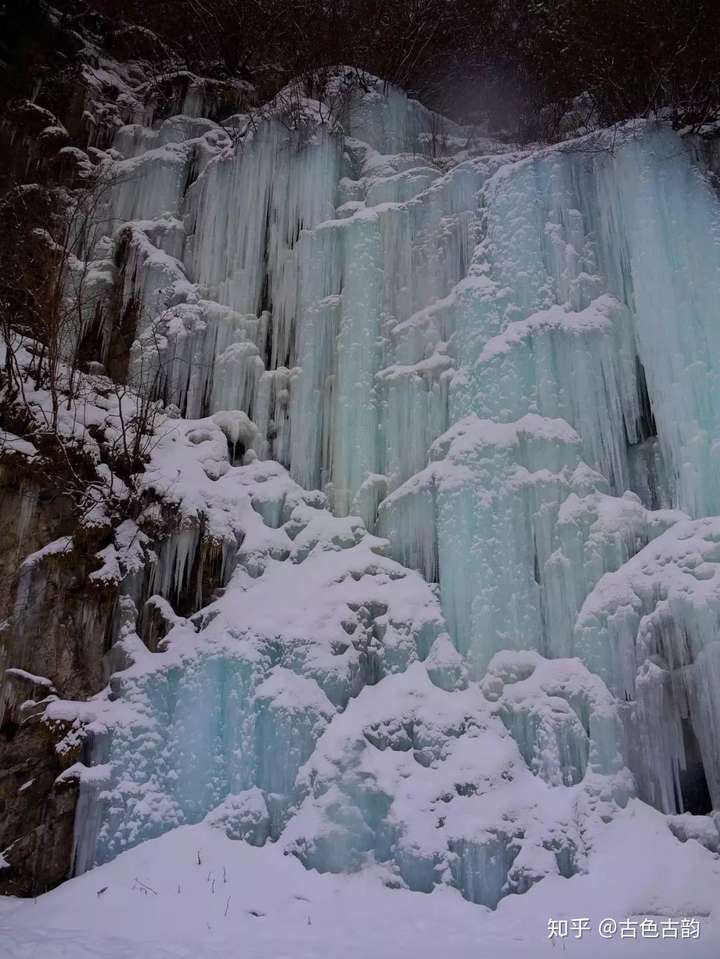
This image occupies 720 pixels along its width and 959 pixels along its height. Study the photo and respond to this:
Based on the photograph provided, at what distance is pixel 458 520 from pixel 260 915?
348 cm

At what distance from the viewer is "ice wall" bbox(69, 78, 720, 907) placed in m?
5.62

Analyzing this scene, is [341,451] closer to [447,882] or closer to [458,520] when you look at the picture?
[458,520]

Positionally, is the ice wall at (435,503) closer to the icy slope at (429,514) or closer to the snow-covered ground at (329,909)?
the icy slope at (429,514)

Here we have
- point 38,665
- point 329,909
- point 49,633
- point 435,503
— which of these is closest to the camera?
point 329,909

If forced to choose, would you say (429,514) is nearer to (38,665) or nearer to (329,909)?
(329,909)

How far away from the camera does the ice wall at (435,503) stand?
562 cm

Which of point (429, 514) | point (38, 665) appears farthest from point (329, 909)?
point (429, 514)

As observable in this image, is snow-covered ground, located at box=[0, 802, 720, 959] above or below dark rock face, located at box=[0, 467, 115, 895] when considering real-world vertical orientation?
below

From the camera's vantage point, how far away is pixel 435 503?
6.93m

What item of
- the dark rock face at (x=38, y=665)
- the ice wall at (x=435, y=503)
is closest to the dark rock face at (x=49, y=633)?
the dark rock face at (x=38, y=665)

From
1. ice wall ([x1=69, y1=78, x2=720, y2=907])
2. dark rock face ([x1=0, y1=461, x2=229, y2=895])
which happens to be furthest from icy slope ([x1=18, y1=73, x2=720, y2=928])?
dark rock face ([x1=0, y1=461, x2=229, y2=895])

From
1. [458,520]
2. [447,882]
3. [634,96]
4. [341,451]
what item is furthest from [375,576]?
[634,96]

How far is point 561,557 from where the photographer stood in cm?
632

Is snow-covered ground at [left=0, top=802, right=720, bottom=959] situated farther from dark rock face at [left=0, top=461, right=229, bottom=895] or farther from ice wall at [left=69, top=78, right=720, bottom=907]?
dark rock face at [left=0, top=461, right=229, bottom=895]
